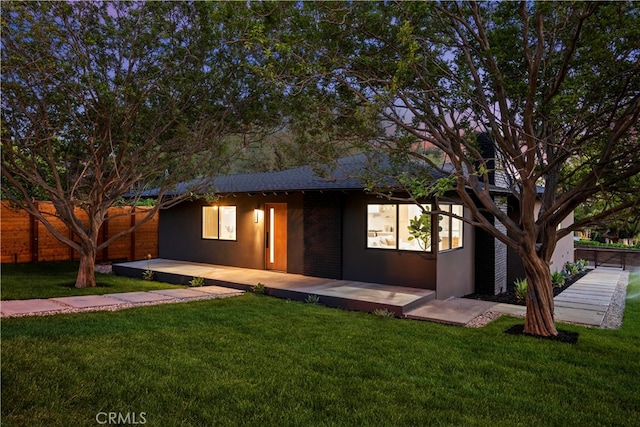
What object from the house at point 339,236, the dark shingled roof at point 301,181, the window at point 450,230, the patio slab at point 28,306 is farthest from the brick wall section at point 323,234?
the patio slab at point 28,306

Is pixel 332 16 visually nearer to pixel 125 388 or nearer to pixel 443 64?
pixel 443 64

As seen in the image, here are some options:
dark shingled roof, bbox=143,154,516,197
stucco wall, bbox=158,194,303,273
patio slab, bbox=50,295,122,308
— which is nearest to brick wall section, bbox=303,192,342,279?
stucco wall, bbox=158,194,303,273

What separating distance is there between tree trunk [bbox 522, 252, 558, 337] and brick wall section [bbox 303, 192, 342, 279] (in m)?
4.91

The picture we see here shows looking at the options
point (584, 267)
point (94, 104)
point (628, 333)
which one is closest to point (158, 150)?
point (94, 104)

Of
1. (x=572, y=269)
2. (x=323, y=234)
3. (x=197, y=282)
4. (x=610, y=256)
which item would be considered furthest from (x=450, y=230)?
(x=610, y=256)

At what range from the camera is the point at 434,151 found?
891 centimetres

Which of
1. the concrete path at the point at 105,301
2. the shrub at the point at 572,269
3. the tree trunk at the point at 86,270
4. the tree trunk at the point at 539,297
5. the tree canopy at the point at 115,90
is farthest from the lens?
the shrub at the point at 572,269

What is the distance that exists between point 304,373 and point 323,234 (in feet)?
21.2

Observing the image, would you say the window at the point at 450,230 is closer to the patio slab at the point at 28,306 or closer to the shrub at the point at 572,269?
the shrub at the point at 572,269

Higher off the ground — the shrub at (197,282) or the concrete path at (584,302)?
the shrub at (197,282)

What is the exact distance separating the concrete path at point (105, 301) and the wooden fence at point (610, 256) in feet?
47.1

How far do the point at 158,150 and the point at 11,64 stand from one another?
3.20 meters

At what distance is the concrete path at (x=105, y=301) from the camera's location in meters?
6.78

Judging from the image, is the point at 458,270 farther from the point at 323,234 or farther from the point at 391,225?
the point at 323,234
